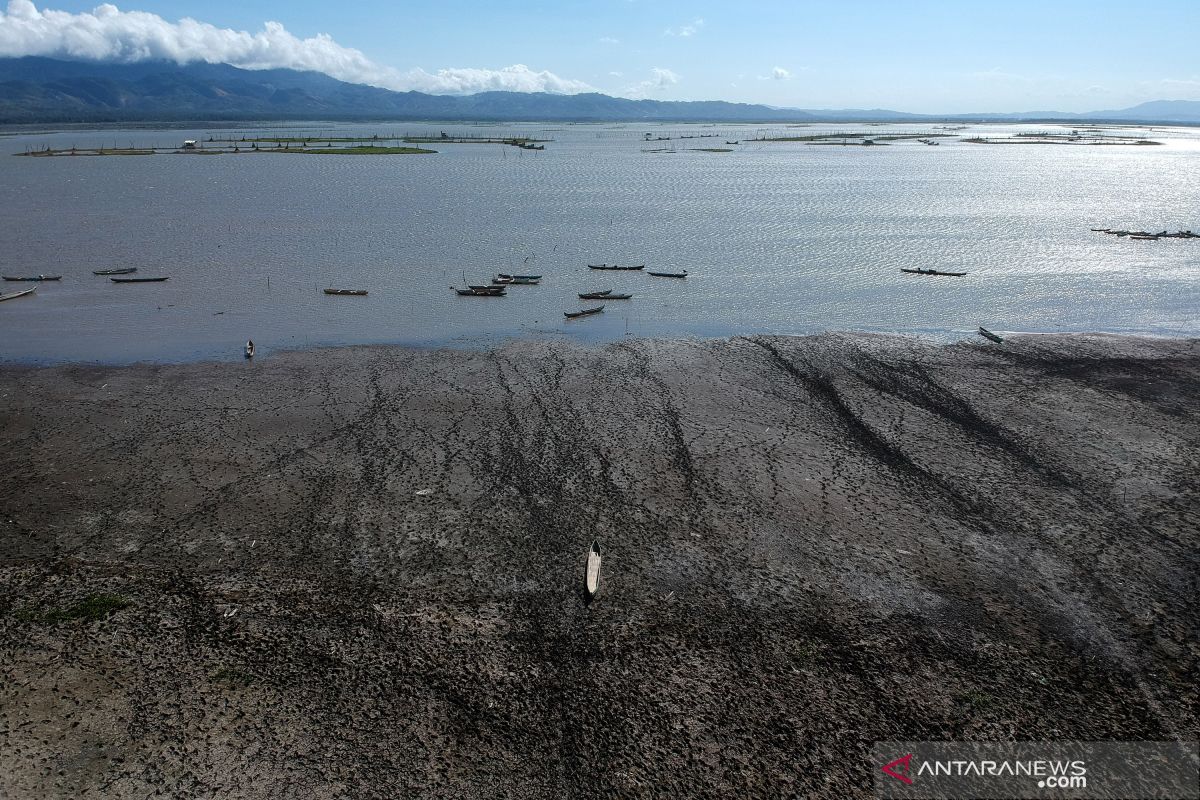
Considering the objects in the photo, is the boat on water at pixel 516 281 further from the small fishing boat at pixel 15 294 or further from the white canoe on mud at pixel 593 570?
the white canoe on mud at pixel 593 570

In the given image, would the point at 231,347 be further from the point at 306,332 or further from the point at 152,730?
the point at 152,730

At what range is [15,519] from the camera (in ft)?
48.7

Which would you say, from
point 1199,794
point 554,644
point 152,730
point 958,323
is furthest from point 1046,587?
point 958,323

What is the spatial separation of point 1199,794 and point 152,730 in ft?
42.8

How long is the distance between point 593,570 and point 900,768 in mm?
5511

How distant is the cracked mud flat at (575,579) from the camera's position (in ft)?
32.0

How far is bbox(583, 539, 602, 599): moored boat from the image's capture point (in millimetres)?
12711

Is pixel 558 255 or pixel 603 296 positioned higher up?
pixel 558 255

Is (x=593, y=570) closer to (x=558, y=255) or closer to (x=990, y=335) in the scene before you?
(x=990, y=335)

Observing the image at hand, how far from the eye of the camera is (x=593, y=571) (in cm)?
1303

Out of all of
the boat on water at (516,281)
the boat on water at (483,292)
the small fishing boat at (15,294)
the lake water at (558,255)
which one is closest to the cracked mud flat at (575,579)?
the lake water at (558,255)

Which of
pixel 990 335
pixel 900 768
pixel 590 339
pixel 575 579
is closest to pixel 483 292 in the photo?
pixel 590 339

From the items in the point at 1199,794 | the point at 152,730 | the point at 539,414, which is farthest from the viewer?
the point at 539,414

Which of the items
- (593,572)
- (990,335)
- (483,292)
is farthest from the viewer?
(483,292)
